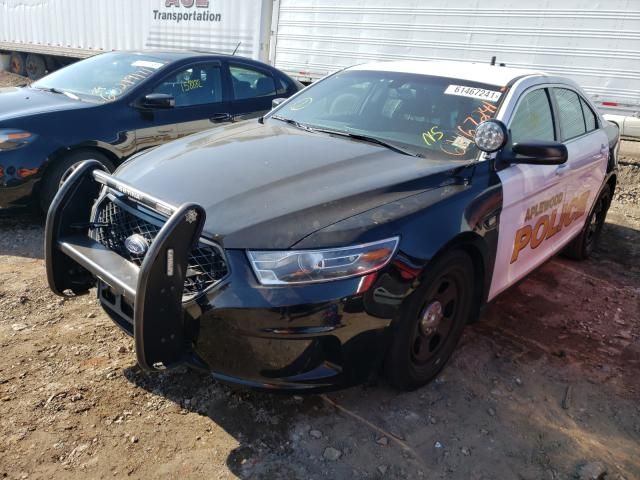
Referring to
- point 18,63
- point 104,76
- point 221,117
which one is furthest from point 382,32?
point 18,63

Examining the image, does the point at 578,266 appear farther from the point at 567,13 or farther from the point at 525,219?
the point at 567,13

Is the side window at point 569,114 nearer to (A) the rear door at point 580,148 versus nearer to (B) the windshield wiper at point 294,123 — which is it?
(A) the rear door at point 580,148

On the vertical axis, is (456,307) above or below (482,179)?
below

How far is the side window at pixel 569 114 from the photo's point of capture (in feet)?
13.2

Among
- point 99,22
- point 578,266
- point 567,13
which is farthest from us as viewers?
point 99,22

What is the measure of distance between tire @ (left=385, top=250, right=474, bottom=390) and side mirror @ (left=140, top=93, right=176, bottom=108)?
3.49 m

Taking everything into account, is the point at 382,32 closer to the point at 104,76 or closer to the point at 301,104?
the point at 104,76

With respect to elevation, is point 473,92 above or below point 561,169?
above

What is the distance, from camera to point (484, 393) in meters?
3.07

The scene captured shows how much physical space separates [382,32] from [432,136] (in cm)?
745

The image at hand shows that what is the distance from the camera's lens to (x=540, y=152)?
3.03m

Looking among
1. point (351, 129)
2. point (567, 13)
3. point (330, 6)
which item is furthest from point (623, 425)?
point (330, 6)

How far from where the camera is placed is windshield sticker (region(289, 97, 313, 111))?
402 cm

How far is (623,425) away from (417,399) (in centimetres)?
112
